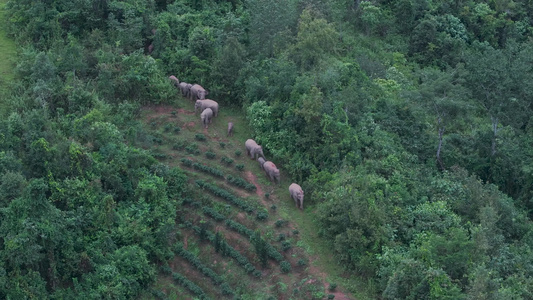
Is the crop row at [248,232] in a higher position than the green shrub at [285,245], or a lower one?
lower

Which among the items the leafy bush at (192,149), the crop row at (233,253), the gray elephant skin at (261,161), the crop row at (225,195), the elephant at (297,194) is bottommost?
the crop row at (233,253)

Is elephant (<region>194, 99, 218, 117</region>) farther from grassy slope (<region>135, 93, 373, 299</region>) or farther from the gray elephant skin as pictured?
the gray elephant skin

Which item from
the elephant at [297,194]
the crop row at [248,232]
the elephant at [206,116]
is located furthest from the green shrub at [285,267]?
the elephant at [206,116]

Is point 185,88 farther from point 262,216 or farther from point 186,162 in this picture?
point 262,216

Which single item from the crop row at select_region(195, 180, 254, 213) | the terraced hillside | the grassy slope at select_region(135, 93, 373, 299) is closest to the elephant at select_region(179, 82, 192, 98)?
the grassy slope at select_region(135, 93, 373, 299)

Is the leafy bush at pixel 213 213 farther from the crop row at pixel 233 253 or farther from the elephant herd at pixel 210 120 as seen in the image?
the elephant herd at pixel 210 120

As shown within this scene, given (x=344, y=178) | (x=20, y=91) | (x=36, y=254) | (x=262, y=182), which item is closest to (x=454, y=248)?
(x=344, y=178)
